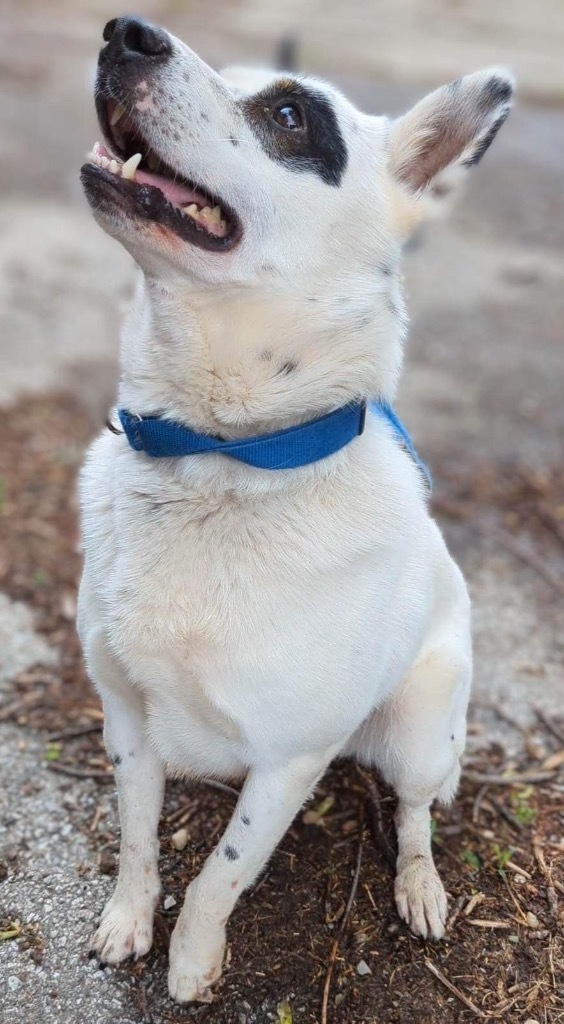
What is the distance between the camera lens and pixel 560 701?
146 inches

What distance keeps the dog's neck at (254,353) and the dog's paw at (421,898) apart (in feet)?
4.51

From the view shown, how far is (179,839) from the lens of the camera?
2764mm

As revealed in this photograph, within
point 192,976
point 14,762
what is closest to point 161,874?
point 192,976

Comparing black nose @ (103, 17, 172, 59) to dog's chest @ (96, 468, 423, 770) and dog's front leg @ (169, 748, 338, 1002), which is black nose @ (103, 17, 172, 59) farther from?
dog's front leg @ (169, 748, 338, 1002)

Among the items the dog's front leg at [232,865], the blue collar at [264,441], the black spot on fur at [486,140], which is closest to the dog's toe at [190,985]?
the dog's front leg at [232,865]

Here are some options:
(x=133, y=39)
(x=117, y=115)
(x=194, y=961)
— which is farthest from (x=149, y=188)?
(x=194, y=961)

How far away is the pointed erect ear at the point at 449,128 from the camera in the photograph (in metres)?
2.13

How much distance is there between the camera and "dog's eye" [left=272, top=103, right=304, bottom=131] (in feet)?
6.86

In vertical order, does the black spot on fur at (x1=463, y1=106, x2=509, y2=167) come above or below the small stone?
above

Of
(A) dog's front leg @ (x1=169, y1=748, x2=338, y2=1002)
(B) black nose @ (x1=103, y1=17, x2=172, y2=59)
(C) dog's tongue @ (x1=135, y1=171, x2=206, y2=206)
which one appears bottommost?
(A) dog's front leg @ (x1=169, y1=748, x2=338, y2=1002)

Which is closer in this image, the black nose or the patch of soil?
the black nose

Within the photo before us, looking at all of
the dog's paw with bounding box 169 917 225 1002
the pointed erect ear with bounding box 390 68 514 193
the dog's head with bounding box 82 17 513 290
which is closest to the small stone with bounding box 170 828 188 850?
the dog's paw with bounding box 169 917 225 1002

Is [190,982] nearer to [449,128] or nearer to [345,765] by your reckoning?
[345,765]

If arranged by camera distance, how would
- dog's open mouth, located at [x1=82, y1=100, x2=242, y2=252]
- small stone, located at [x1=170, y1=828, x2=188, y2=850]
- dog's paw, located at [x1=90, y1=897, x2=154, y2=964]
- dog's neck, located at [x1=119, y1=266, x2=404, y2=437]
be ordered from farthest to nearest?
small stone, located at [x1=170, y1=828, x2=188, y2=850]
dog's paw, located at [x1=90, y1=897, x2=154, y2=964]
dog's neck, located at [x1=119, y1=266, x2=404, y2=437]
dog's open mouth, located at [x1=82, y1=100, x2=242, y2=252]
